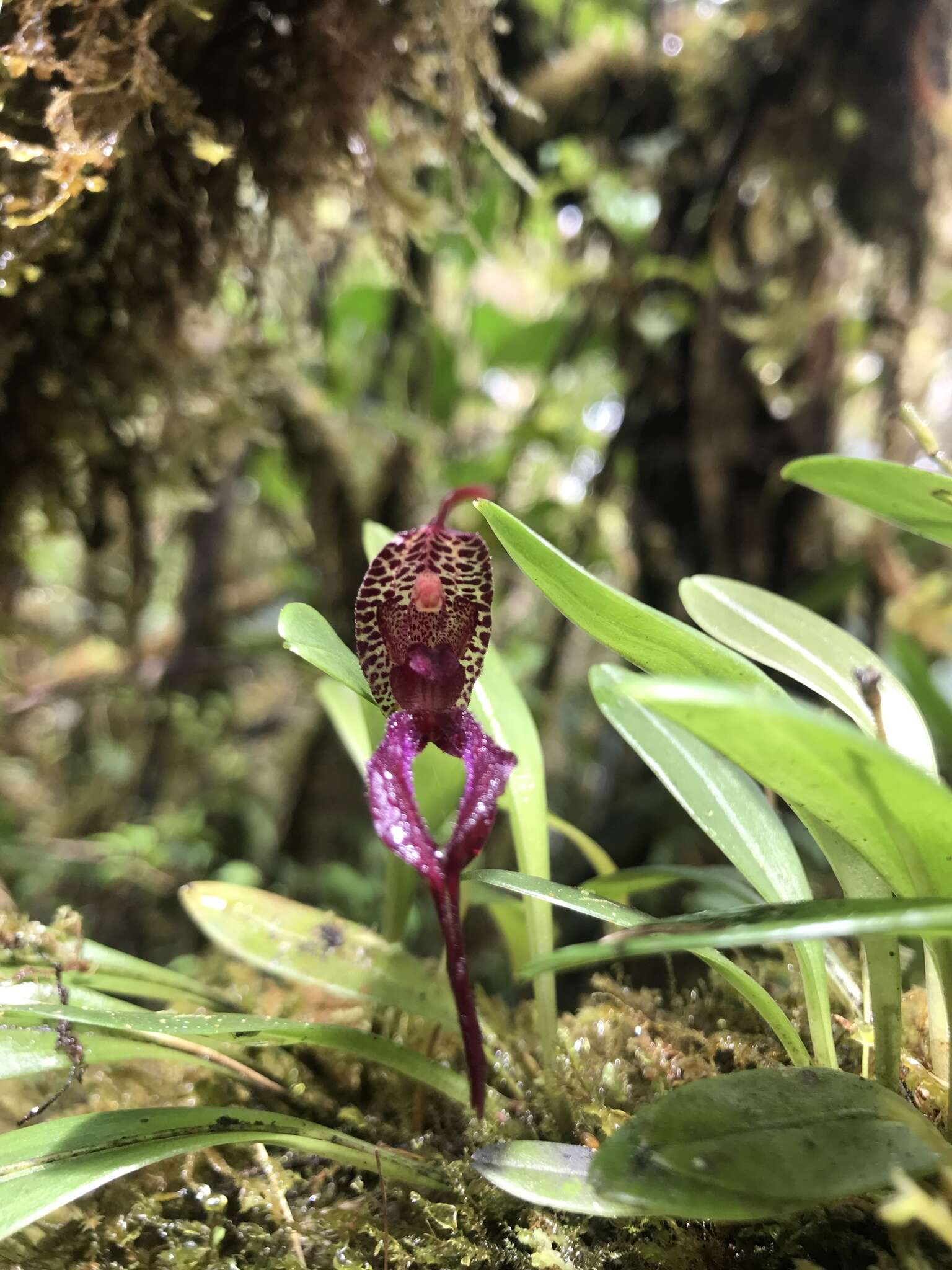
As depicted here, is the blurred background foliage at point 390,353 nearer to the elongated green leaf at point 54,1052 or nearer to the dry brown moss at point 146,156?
the dry brown moss at point 146,156

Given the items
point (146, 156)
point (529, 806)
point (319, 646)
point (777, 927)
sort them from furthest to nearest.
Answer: point (146, 156)
point (529, 806)
point (319, 646)
point (777, 927)

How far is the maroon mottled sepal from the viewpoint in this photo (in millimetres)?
741

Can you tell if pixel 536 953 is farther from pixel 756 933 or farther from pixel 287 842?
pixel 287 842

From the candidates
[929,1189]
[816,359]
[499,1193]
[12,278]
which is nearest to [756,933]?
[929,1189]

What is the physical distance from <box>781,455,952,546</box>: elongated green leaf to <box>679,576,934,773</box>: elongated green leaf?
153mm

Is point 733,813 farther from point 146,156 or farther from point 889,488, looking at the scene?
point 146,156

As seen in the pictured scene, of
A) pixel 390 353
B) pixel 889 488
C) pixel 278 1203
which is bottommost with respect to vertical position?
pixel 278 1203

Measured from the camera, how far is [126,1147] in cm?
63

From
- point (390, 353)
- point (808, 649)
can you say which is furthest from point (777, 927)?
point (390, 353)

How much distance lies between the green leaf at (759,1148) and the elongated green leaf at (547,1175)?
0.02 metres

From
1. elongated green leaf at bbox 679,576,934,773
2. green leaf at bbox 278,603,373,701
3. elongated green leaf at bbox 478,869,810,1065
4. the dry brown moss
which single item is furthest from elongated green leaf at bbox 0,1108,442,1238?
the dry brown moss

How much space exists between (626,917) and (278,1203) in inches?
17.8

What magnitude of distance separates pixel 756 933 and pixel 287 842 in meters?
2.40

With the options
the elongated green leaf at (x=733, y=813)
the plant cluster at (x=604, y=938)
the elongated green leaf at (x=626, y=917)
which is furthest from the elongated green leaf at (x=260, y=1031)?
the elongated green leaf at (x=733, y=813)
